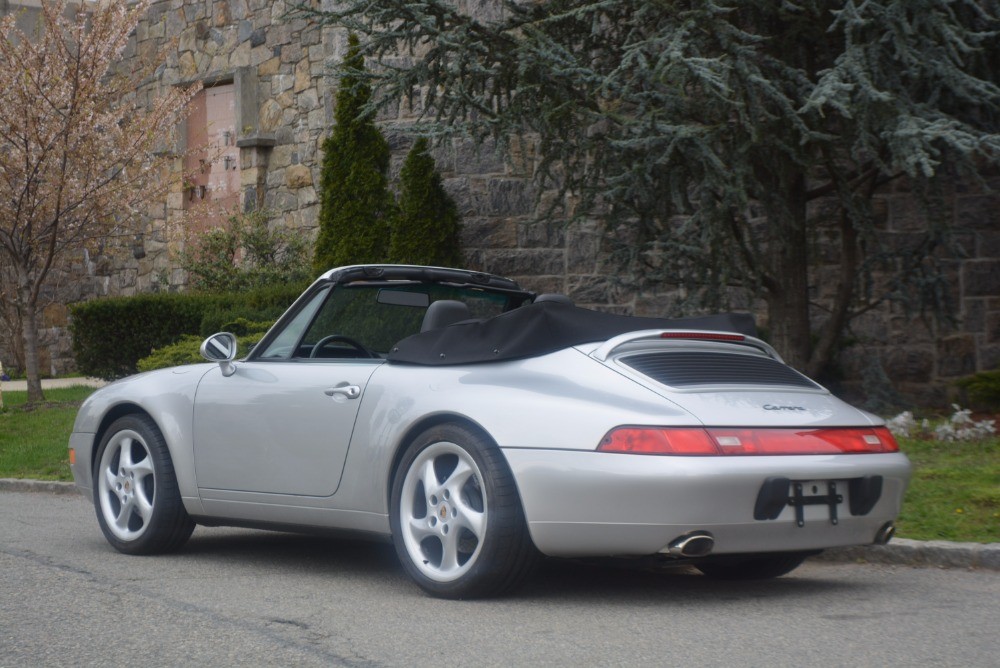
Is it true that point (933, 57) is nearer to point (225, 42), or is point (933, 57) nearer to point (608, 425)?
point (608, 425)

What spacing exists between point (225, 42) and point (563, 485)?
1720 cm

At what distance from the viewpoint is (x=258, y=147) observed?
20.0 metres

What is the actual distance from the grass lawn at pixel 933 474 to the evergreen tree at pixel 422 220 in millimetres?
4079

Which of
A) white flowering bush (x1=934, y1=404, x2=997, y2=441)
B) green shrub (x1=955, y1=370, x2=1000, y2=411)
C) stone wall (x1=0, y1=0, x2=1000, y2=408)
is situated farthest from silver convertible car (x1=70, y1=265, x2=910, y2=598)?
green shrub (x1=955, y1=370, x2=1000, y2=411)

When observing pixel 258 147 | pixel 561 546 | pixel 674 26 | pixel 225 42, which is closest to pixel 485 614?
pixel 561 546

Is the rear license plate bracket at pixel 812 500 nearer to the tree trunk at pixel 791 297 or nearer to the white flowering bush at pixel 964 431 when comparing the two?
the white flowering bush at pixel 964 431

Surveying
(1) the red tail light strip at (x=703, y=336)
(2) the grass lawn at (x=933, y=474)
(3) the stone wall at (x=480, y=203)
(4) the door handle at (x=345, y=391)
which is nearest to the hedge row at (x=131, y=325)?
(3) the stone wall at (x=480, y=203)

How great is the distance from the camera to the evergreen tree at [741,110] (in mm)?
9922

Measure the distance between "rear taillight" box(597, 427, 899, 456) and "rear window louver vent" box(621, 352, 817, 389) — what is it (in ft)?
1.06

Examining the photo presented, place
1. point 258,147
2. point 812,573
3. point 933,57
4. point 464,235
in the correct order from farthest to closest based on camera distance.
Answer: point 258,147 < point 464,235 < point 933,57 < point 812,573

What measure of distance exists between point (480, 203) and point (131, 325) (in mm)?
5113

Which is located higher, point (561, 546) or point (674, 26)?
point (674, 26)

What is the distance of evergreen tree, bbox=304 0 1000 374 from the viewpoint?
9922 millimetres

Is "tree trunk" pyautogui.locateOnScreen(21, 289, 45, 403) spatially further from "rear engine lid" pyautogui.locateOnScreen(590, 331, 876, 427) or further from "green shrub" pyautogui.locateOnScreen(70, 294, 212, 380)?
"rear engine lid" pyautogui.locateOnScreen(590, 331, 876, 427)
